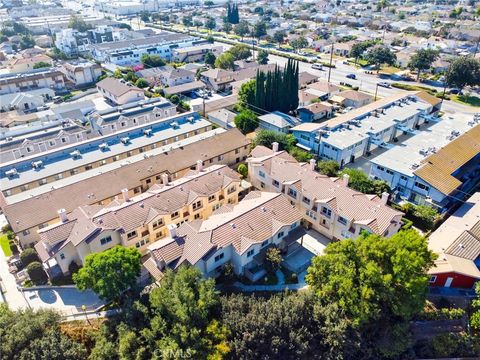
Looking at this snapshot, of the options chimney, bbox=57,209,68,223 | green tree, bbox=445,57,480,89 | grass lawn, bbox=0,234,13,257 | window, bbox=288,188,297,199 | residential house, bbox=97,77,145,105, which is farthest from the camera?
green tree, bbox=445,57,480,89

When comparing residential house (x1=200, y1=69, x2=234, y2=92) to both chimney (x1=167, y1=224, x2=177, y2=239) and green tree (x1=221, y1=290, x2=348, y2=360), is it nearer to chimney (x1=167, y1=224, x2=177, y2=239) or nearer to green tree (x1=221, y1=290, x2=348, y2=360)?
chimney (x1=167, y1=224, x2=177, y2=239)

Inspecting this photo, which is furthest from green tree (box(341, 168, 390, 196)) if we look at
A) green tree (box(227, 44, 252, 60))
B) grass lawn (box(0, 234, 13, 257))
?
green tree (box(227, 44, 252, 60))

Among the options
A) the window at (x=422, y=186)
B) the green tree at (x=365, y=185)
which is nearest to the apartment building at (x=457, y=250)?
the window at (x=422, y=186)

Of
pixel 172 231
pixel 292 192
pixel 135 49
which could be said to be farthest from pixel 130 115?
pixel 135 49

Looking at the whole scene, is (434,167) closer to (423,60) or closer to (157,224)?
(157,224)

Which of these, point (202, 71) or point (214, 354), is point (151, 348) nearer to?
point (214, 354)
